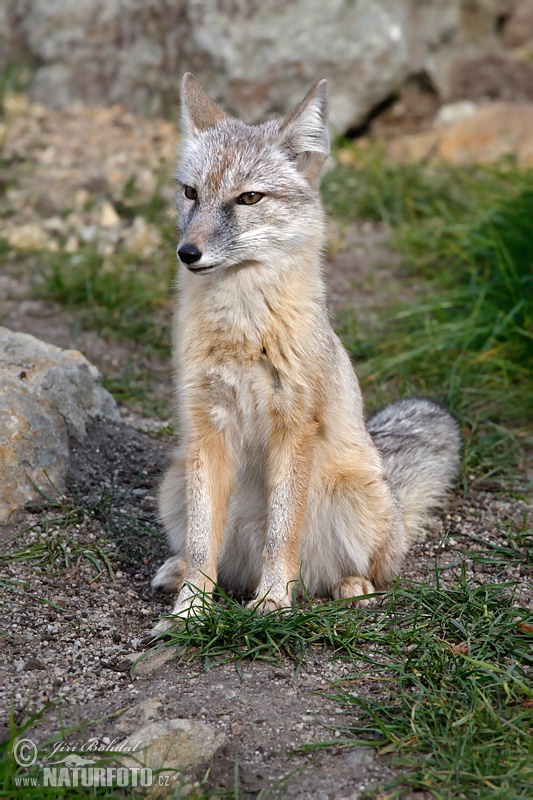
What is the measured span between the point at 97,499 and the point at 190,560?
3.30ft

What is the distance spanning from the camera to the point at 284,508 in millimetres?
4016

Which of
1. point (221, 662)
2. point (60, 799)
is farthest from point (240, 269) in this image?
point (60, 799)

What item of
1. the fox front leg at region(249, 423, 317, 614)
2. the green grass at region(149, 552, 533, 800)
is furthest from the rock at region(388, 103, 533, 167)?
the green grass at region(149, 552, 533, 800)

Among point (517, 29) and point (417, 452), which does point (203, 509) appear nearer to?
point (417, 452)

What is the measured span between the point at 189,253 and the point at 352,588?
177cm

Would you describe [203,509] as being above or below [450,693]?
above

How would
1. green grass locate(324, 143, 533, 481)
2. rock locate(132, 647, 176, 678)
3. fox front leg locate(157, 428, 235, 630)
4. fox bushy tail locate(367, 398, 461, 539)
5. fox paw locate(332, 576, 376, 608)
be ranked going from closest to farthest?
1. rock locate(132, 647, 176, 678)
2. fox front leg locate(157, 428, 235, 630)
3. fox paw locate(332, 576, 376, 608)
4. fox bushy tail locate(367, 398, 461, 539)
5. green grass locate(324, 143, 533, 481)

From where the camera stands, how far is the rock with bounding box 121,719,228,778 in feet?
10.2

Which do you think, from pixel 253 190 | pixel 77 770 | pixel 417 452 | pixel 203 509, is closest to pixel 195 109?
pixel 253 190

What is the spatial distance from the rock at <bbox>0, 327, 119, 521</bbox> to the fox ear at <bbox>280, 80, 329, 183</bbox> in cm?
183

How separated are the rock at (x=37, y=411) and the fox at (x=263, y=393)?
79 cm

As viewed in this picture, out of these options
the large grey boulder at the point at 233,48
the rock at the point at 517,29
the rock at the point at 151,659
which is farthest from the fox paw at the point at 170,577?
the rock at the point at 517,29

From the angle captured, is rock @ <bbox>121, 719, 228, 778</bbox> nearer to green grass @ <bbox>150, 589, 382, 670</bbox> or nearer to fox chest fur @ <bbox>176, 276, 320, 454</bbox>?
green grass @ <bbox>150, 589, 382, 670</bbox>

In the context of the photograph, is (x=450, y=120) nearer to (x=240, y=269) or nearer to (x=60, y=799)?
(x=240, y=269)
